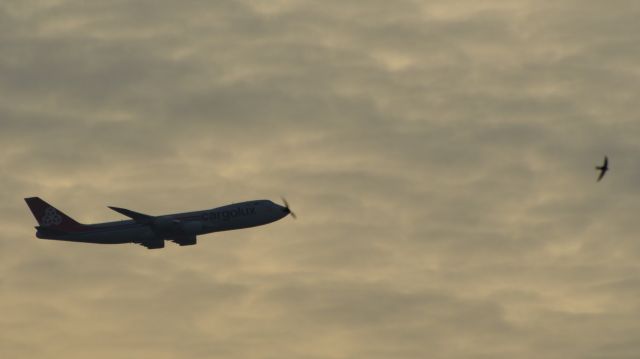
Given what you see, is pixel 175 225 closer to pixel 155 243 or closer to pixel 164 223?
pixel 164 223

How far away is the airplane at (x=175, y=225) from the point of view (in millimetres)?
187375

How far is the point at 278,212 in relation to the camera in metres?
194

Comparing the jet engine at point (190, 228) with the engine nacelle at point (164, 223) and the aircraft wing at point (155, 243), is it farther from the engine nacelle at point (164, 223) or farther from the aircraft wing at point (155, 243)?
the aircraft wing at point (155, 243)

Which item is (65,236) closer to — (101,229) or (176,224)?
(101,229)

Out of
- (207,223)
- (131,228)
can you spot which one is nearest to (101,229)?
(131,228)

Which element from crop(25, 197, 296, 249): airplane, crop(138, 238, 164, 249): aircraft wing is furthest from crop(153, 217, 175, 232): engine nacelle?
crop(138, 238, 164, 249): aircraft wing

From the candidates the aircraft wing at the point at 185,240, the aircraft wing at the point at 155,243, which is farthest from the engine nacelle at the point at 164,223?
the aircraft wing at the point at 155,243

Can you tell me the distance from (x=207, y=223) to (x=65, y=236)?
24.4 meters

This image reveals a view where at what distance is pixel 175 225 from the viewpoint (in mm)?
186875

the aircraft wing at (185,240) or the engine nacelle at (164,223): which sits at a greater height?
the engine nacelle at (164,223)

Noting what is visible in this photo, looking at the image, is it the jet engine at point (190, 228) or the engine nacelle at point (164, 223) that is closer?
the engine nacelle at point (164, 223)

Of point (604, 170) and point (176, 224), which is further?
point (176, 224)

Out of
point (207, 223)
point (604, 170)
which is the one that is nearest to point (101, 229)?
point (207, 223)

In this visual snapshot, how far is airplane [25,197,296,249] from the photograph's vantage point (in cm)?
18738
